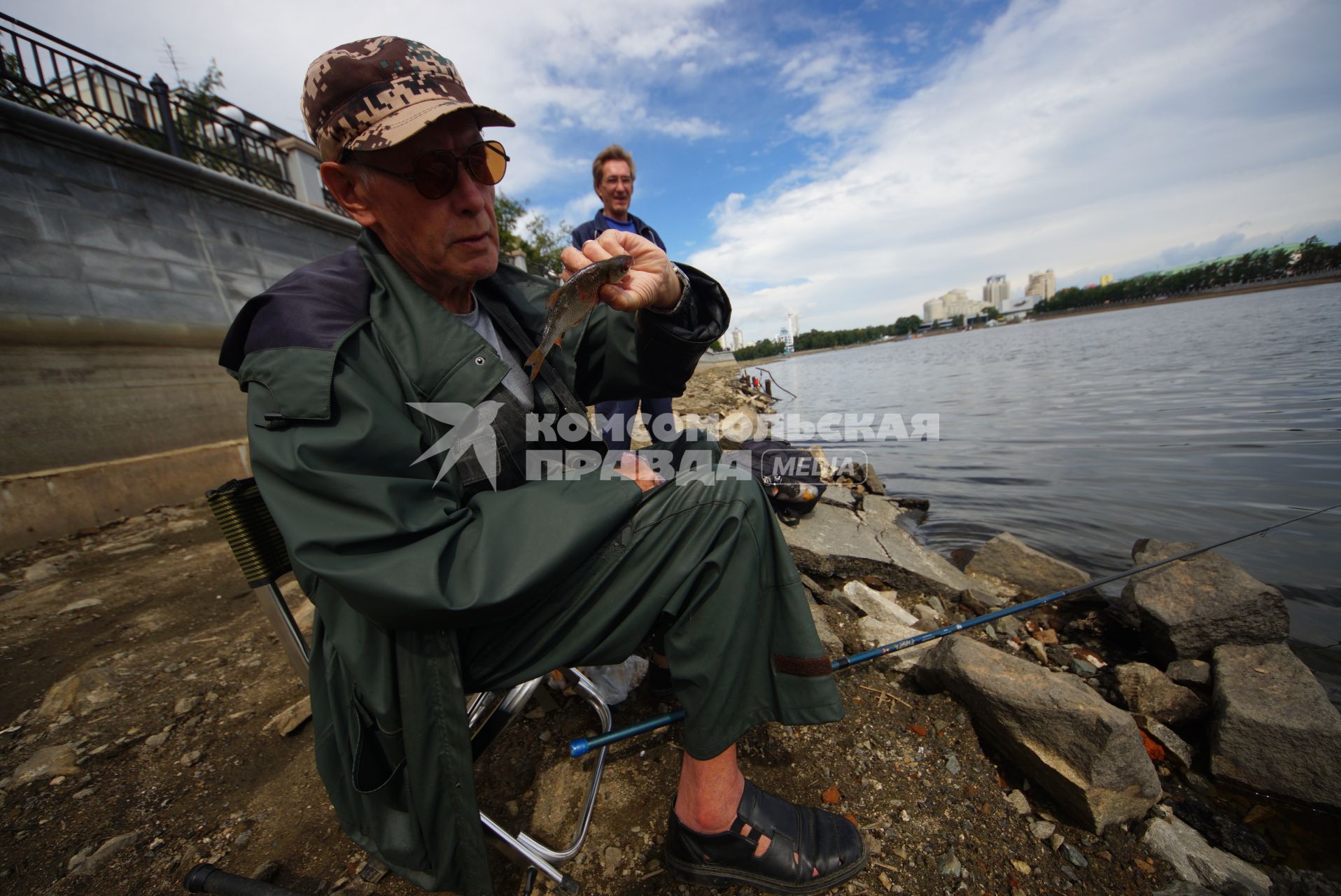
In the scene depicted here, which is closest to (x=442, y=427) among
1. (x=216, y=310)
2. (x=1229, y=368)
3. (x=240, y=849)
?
(x=240, y=849)

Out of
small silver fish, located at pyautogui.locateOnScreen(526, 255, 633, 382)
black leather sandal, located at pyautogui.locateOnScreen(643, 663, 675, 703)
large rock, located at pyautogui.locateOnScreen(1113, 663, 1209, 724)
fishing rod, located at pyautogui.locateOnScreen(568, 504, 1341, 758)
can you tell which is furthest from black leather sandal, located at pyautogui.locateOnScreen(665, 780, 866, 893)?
large rock, located at pyautogui.locateOnScreen(1113, 663, 1209, 724)

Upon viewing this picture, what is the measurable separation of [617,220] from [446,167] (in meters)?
3.57

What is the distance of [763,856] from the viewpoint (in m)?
1.48

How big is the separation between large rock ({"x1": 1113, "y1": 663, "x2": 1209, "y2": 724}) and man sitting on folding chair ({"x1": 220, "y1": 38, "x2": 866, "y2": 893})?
1881mm

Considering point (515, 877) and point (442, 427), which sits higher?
point (442, 427)

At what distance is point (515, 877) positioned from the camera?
165 centimetres

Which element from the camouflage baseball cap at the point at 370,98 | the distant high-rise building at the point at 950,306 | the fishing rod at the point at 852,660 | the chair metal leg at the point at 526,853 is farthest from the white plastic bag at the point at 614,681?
the distant high-rise building at the point at 950,306

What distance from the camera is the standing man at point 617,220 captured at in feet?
14.9

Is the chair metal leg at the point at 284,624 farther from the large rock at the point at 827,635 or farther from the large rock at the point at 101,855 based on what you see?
the large rock at the point at 827,635

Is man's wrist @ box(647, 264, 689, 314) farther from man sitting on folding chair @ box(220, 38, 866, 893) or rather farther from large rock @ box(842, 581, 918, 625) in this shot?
large rock @ box(842, 581, 918, 625)

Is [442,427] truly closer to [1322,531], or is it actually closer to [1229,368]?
[1322,531]

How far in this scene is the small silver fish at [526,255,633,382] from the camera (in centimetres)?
159

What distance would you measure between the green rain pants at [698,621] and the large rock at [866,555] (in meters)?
2.14

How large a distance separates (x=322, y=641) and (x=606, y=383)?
1.27 meters
